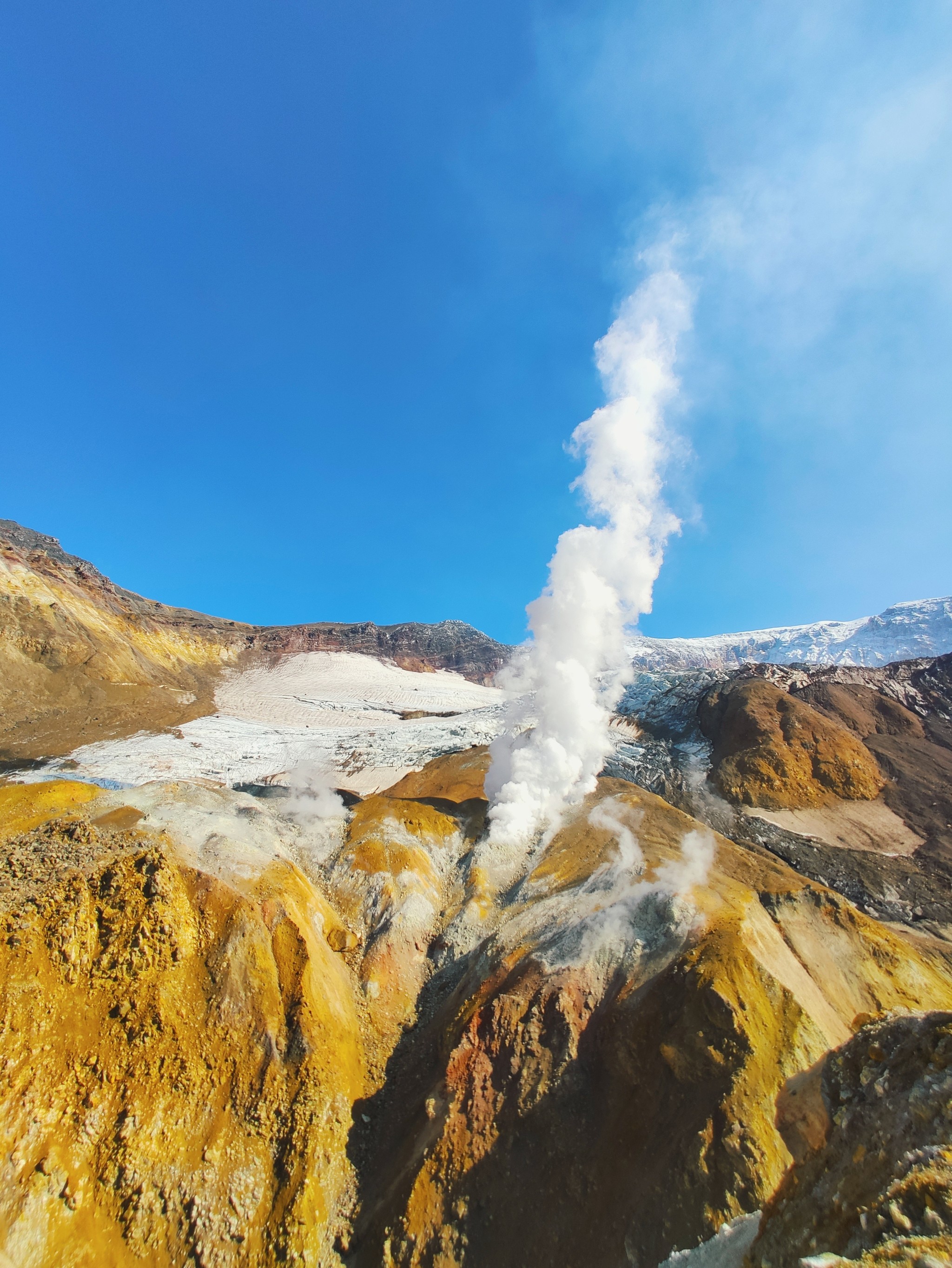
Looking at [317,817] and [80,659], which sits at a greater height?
[80,659]

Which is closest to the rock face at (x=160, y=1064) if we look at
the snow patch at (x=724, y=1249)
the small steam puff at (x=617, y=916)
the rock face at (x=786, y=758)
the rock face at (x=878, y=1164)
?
the small steam puff at (x=617, y=916)

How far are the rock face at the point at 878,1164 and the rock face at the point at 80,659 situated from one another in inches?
3216

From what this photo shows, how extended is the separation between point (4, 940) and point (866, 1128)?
25223mm

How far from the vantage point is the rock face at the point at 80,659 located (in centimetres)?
7669

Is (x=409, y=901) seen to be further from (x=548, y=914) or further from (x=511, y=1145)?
(x=511, y=1145)

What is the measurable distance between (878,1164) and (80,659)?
11415cm

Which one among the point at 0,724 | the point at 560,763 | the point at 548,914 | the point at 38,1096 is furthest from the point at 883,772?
the point at 0,724

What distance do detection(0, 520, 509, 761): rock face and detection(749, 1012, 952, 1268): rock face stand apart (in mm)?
81681

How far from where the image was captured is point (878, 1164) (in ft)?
28.0

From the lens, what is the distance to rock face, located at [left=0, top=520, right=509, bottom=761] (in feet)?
252

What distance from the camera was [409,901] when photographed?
3083cm

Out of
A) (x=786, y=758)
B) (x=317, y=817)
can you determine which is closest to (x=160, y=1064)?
(x=317, y=817)

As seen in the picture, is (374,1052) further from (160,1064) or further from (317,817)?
(317,817)

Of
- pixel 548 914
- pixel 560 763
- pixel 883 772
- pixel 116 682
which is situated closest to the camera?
pixel 548 914
